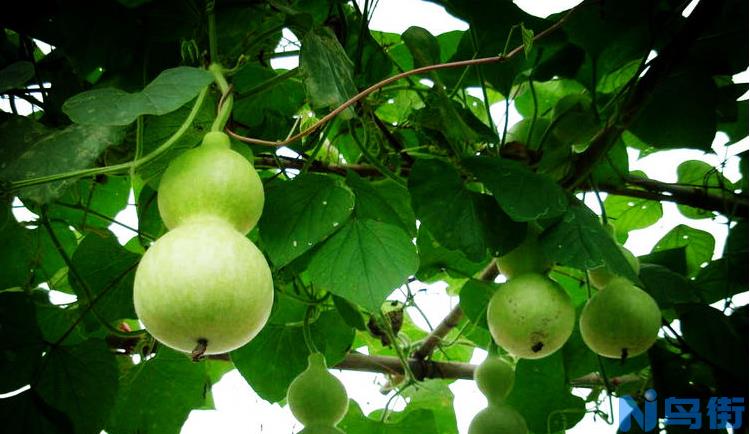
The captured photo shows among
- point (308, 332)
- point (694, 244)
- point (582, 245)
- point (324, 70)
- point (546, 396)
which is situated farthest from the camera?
point (694, 244)

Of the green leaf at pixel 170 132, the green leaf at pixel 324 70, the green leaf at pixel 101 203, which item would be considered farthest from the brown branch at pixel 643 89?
the green leaf at pixel 101 203

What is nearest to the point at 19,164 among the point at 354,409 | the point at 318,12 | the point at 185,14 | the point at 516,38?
the point at 185,14

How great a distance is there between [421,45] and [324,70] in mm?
313

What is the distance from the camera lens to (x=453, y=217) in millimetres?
1014

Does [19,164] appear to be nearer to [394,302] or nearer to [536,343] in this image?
[536,343]

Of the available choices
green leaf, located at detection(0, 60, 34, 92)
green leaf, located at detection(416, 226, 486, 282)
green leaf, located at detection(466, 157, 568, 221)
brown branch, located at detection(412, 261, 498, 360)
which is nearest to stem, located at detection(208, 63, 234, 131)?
green leaf, located at detection(0, 60, 34, 92)

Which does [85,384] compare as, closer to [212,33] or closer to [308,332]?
[308,332]

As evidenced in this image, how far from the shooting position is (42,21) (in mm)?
1001

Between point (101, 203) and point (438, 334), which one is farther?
point (438, 334)

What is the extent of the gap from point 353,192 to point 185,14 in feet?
1.01

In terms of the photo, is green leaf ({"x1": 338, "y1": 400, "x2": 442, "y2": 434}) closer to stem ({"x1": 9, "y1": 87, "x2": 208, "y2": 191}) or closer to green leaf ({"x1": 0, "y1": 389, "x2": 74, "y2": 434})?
green leaf ({"x1": 0, "y1": 389, "x2": 74, "y2": 434})

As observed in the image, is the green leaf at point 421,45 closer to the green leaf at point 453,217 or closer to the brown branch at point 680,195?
the green leaf at point 453,217

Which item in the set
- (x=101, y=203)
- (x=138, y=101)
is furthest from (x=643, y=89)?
(x=101, y=203)

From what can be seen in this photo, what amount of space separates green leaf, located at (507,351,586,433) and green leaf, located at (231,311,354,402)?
296 millimetres
